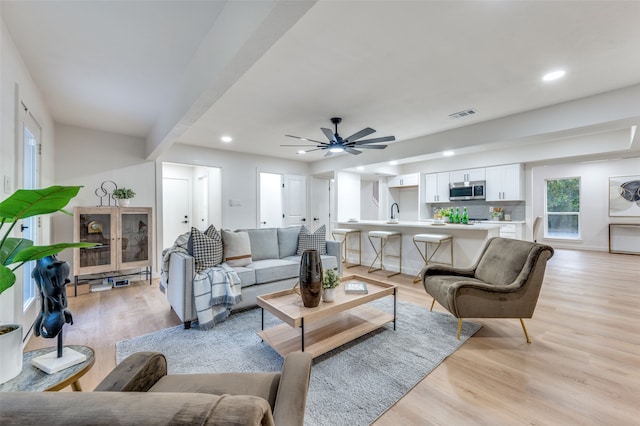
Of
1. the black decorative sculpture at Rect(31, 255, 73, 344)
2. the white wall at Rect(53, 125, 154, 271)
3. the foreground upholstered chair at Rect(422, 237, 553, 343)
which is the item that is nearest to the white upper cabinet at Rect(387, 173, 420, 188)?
the foreground upholstered chair at Rect(422, 237, 553, 343)

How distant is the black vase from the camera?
7.04ft

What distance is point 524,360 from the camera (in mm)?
2109

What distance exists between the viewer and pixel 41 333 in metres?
1.22

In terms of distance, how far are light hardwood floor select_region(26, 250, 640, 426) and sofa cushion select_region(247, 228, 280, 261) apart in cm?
122

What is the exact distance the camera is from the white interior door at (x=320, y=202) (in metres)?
7.16

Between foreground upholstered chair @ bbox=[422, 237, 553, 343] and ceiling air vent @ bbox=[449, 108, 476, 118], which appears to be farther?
ceiling air vent @ bbox=[449, 108, 476, 118]

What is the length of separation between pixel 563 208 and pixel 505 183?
112 inches

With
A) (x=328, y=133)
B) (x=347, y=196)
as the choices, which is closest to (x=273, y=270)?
(x=328, y=133)

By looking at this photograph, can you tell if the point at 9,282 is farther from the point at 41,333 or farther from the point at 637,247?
the point at 637,247

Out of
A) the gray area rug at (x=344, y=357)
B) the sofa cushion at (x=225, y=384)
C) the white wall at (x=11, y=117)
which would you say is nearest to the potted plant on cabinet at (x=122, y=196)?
the white wall at (x=11, y=117)

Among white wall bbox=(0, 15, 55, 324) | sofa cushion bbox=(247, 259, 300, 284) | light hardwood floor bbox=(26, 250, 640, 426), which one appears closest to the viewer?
light hardwood floor bbox=(26, 250, 640, 426)

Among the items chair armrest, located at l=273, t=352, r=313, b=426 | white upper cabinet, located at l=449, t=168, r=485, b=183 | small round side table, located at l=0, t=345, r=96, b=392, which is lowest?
small round side table, located at l=0, t=345, r=96, b=392

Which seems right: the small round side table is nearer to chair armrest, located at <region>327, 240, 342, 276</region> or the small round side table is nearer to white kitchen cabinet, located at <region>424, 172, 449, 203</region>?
chair armrest, located at <region>327, 240, 342, 276</region>

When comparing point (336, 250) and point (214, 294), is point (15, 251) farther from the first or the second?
point (336, 250)
